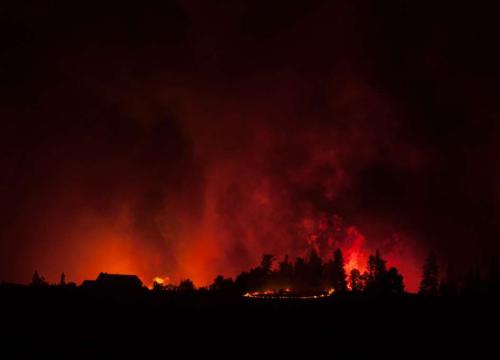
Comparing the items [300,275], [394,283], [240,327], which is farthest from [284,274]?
[240,327]

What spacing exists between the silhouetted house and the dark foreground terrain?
9979 mm

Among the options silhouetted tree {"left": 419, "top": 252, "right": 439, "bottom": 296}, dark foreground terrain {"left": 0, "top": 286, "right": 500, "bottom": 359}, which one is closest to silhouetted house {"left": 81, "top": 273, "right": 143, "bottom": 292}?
dark foreground terrain {"left": 0, "top": 286, "right": 500, "bottom": 359}

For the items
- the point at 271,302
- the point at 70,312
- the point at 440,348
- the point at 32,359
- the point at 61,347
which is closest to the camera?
the point at 32,359

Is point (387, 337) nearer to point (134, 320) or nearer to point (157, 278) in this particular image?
point (134, 320)

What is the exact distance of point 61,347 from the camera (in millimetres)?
43375

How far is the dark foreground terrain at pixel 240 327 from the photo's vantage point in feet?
147

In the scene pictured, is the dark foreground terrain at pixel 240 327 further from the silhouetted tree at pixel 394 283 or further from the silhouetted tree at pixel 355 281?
the silhouetted tree at pixel 355 281

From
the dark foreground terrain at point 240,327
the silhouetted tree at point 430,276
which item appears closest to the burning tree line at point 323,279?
the silhouetted tree at point 430,276

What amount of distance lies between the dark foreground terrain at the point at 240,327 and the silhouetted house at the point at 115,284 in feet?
32.7

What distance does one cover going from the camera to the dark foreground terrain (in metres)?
44.8

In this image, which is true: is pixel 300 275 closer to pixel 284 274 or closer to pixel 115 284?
pixel 284 274

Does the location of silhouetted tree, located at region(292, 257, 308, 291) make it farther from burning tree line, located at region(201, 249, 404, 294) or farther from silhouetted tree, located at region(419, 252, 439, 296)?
silhouetted tree, located at region(419, 252, 439, 296)

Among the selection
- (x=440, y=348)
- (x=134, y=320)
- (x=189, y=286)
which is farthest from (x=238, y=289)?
(x=440, y=348)

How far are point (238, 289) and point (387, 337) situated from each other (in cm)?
4620
